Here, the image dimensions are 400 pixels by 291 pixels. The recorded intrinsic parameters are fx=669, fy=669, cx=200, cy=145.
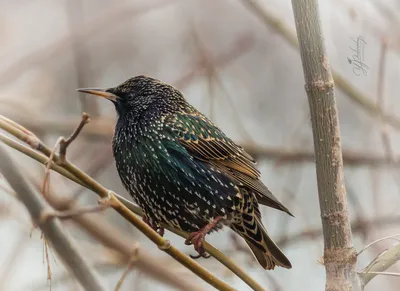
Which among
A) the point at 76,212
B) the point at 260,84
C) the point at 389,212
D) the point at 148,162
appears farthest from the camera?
the point at 260,84

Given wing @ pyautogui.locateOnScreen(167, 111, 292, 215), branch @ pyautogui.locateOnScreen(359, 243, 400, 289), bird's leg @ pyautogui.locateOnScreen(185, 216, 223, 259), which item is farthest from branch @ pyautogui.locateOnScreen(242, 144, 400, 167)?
A: branch @ pyautogui.locateOnScreen(359, 243, 400, 289)

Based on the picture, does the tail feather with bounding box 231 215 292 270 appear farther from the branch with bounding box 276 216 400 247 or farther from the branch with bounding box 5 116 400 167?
the branch with bounding box 5 116 400 167

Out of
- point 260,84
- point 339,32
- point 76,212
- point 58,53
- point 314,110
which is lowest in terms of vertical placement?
point 76,212

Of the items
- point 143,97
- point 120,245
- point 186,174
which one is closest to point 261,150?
point 143,97

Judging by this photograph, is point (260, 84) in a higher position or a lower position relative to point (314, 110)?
higher

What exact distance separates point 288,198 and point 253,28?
6.05ft

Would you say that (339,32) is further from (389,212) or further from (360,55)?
(389,212)

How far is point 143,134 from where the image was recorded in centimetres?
350

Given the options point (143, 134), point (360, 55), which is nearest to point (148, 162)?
point (143, 134)

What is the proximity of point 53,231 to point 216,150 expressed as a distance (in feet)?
5.74

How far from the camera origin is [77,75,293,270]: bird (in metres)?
3.32

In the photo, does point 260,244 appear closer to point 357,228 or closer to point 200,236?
point 200,236

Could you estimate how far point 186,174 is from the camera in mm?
3359

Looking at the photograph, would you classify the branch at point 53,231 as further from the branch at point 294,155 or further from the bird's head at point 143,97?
the branch at point 294,155
